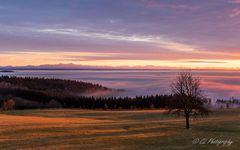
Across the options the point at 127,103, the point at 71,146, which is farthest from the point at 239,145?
the point at 127,103

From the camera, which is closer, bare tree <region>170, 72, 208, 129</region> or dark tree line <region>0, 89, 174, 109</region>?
bare tree <region>170, 72, 208, 129</region>

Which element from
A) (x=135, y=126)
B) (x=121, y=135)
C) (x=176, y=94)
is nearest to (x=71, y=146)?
(x=121, y=135)

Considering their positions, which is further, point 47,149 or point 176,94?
point 176,94

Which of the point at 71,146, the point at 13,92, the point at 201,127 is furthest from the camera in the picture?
the point at 13,92

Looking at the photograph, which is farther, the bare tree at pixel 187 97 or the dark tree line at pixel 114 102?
the dark tree line at pixel 114 102

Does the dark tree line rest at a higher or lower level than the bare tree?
lower

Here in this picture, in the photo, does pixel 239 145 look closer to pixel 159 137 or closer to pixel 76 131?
pixel 159 137

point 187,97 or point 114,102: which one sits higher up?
point 187,97

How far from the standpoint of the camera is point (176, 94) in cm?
5188

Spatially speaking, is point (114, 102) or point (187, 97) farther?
point (114, 102)

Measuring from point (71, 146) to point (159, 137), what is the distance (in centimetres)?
1084

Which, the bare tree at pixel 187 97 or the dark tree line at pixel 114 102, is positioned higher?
the bare tree at pixel 187 97

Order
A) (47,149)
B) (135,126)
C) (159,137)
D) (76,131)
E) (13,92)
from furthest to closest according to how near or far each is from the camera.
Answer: (13,92) → (135,126) → (76,131) → (159,137) → (47,149)

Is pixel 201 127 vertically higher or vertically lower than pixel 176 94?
lower
